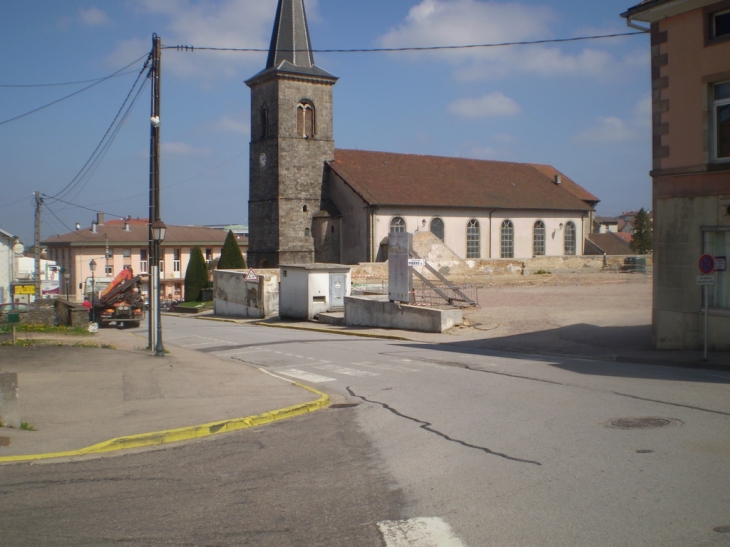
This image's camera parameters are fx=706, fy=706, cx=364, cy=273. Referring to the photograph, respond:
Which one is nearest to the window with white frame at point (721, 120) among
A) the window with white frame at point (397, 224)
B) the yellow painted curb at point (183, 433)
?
the yellow painted curb at point (183, 433)

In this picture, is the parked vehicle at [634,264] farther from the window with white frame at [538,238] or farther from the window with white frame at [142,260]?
the window with white frame at [142,260]

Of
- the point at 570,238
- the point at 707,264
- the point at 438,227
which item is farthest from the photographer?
the point at 570,238

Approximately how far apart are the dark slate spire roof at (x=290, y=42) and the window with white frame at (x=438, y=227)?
14092 mm

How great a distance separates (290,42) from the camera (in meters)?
54.0

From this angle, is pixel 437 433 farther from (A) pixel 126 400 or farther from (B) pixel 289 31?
(B) pixel 289 31

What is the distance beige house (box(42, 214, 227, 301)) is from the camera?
71.0m

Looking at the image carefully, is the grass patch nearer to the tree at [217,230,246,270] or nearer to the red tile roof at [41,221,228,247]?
the tree at [217,230,246,270]

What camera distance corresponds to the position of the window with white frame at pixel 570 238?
214 feet

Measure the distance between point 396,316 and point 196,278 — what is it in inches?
1307

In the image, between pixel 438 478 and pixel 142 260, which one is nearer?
pixel 438 478

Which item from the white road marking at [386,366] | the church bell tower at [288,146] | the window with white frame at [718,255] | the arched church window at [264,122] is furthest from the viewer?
the arched church window at [264,122]

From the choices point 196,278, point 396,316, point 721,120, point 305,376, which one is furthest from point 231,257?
point 721,120

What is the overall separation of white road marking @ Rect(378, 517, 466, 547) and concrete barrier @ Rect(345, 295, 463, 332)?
60.5ft

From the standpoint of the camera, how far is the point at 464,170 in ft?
213
